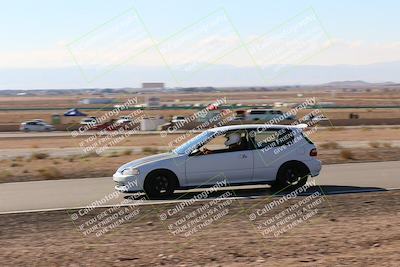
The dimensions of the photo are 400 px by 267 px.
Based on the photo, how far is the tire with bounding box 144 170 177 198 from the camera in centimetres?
1315

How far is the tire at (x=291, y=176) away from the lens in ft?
45.1

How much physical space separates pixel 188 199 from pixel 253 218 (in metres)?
2.76

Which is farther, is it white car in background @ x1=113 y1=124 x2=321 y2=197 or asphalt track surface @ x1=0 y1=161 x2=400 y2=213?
white car in background @ x1=113 y1=124 x2=321 y2=197

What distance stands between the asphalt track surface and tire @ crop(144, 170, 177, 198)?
0.27 m

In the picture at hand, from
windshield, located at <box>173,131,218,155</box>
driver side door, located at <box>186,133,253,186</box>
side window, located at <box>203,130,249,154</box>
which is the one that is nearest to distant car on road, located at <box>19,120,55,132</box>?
windshield, located at <box>173,131,218,155</box>

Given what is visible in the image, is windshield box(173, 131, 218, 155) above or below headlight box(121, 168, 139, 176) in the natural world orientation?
below

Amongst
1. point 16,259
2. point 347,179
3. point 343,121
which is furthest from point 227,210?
point 343,121

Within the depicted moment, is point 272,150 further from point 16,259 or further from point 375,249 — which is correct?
point 16,259

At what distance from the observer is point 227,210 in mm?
11117

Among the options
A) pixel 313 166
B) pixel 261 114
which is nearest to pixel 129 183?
pixel 313 166

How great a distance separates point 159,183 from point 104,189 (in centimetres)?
219

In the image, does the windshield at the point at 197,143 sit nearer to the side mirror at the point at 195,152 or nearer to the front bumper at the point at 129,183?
the side mirror at the point at 195,152

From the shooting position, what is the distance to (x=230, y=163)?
13.5 meters

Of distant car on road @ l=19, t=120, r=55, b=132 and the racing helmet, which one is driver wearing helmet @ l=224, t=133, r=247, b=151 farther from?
distant car on road @ l=19, t=120, r=55, b=132
